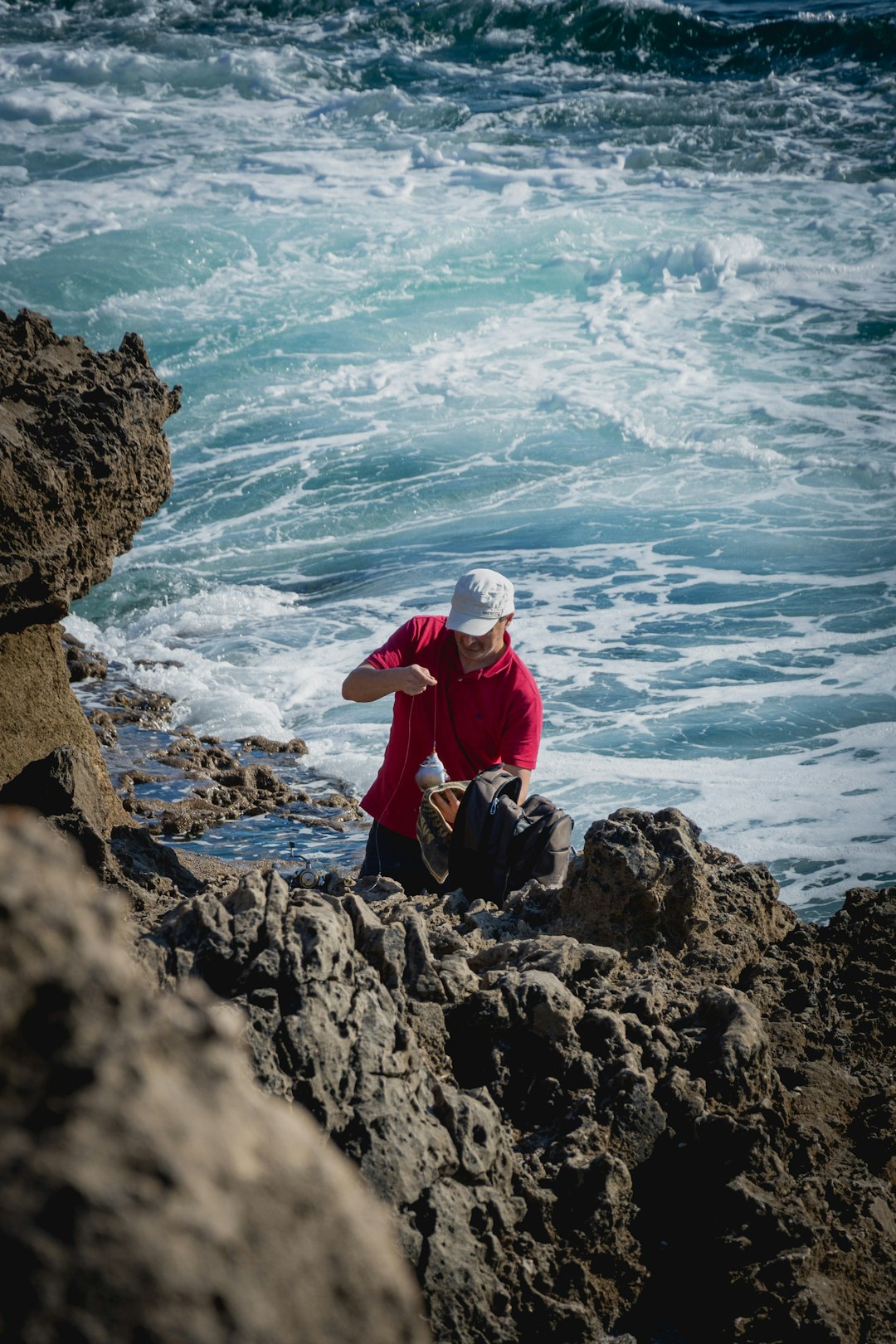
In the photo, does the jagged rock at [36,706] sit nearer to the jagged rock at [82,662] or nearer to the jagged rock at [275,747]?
the jagged rock at [275,747]

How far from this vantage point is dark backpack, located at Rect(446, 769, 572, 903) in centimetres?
436

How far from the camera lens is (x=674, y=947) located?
3727 millimetres

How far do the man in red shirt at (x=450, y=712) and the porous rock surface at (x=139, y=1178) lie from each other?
3.51 meters

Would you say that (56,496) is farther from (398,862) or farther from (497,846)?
(497,846)

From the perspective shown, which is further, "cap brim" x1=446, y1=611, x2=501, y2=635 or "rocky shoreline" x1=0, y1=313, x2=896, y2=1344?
"cap brim" x1=446, y1=611, x2=501, y2=635

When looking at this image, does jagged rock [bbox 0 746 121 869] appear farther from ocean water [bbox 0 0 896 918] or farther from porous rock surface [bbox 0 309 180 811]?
ocean water [bbox 0 0 896 918]

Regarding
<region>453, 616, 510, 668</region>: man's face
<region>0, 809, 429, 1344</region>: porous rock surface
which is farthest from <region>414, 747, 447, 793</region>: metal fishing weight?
<region>0, 809, 429, 1344</region>: porous rock surface

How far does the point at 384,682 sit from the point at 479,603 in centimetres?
44

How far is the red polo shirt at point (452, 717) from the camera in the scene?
474 centimetres

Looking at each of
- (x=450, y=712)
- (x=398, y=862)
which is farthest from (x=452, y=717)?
(x=398, y=862)

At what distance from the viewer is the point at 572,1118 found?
274 centimetres

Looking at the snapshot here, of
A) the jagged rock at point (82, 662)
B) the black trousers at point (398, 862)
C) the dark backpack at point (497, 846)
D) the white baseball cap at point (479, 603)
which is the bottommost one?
the jagged rock at point (82, 662)

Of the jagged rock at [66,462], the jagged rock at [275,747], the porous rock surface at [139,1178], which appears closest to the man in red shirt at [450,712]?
the jagged rock at [66,462]

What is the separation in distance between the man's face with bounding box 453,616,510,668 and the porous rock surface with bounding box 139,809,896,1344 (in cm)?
148
